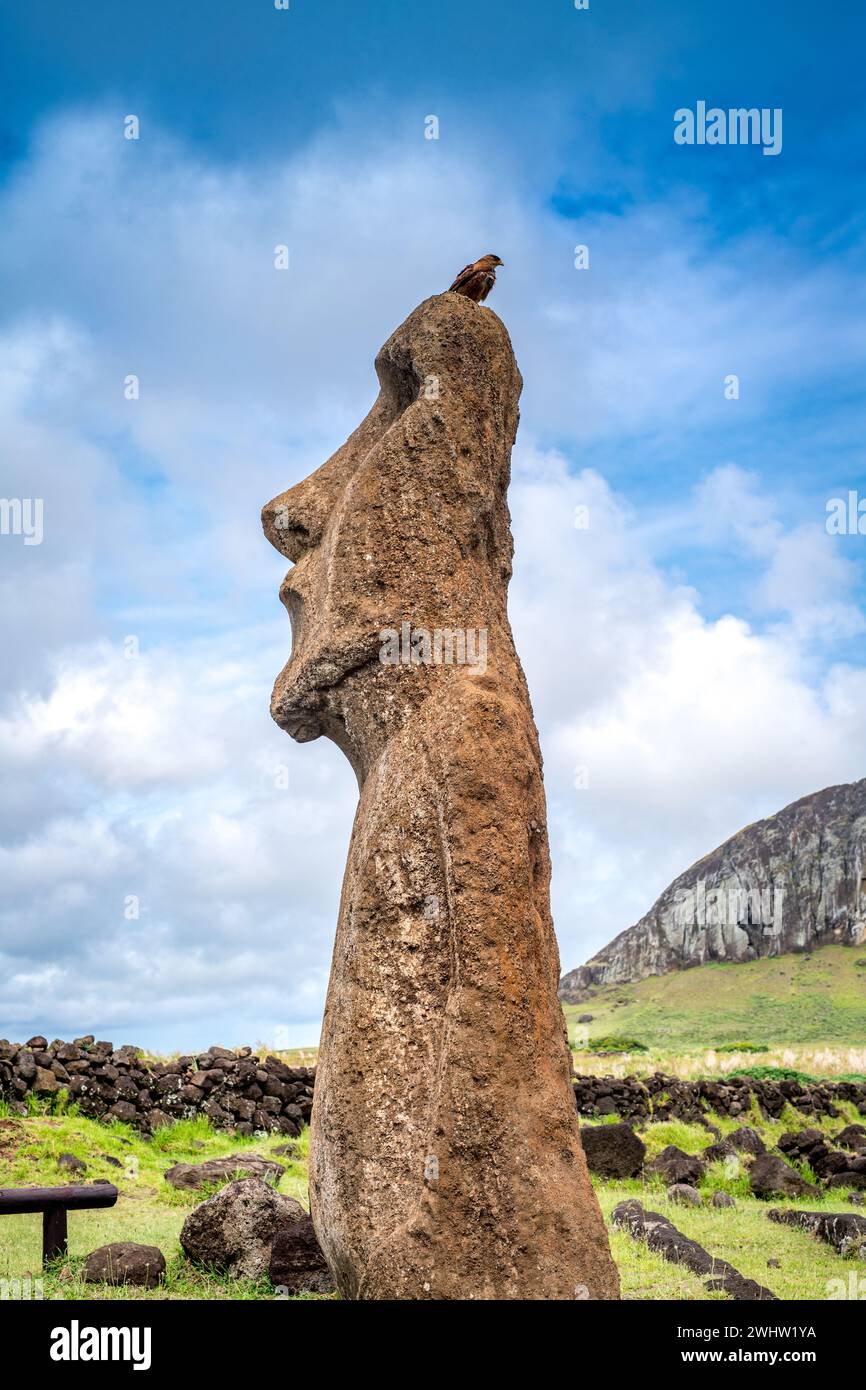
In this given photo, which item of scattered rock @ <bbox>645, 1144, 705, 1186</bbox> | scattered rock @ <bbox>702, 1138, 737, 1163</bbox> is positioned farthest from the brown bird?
scattered rock @ <bbox>702, 1138, 737, 1163</bbox>

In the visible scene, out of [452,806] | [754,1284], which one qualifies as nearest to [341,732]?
[452,806]

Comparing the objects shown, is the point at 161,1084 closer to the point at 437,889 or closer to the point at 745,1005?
the point at 437,889

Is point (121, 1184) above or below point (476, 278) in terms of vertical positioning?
below

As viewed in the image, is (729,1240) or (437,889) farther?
(729,1240)

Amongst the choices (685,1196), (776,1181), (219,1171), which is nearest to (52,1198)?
(219,1171)

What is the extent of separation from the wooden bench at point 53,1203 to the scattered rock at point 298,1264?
5.93 ft

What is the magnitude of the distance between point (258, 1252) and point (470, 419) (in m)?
5.92

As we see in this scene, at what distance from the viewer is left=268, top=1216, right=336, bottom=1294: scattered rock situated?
7539mm

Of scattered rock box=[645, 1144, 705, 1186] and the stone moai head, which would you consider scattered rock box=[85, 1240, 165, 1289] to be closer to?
the stone moai head

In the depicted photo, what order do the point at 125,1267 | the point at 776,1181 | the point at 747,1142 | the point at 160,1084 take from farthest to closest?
the point at 747,1142 < the point at 776,1181 < the point at 160,1084 < the point at 125,1267

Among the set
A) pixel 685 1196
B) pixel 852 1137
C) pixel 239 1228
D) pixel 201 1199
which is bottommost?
pixel 852 1137

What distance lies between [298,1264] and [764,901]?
70.7 m

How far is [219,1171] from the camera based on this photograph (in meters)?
12.7
